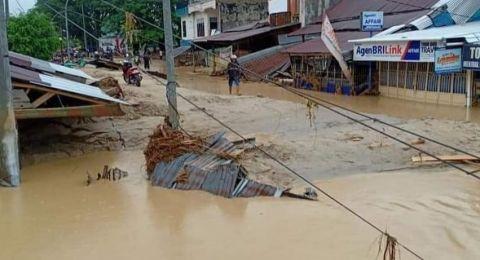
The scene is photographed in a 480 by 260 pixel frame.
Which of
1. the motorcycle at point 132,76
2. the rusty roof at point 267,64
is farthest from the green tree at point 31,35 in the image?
the rusty roof at point 267,64

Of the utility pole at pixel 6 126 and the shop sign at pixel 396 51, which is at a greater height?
the shop sign at pixel 396 51

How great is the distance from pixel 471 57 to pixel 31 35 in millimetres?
18539

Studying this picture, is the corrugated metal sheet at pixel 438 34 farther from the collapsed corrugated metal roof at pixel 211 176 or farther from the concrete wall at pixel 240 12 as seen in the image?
the concrete wall at pixel 240 12

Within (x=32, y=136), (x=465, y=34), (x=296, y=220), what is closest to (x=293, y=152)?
(x=296, y=220)

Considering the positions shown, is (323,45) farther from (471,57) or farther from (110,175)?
(110,175)

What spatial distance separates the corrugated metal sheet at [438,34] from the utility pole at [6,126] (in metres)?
12.8

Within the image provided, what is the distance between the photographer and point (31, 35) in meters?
24.7

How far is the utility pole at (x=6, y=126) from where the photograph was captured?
32.4 feet

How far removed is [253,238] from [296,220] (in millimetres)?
825

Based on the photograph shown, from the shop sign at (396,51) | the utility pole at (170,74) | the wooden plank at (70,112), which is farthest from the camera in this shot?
the shop sign at (396,51)

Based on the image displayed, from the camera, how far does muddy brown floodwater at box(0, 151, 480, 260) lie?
22.3ft

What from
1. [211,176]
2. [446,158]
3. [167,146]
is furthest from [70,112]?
[446,158]

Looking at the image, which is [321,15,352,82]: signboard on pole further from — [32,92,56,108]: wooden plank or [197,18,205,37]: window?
[197,18,205,37]: window

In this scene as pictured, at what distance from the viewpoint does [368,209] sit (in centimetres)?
812
